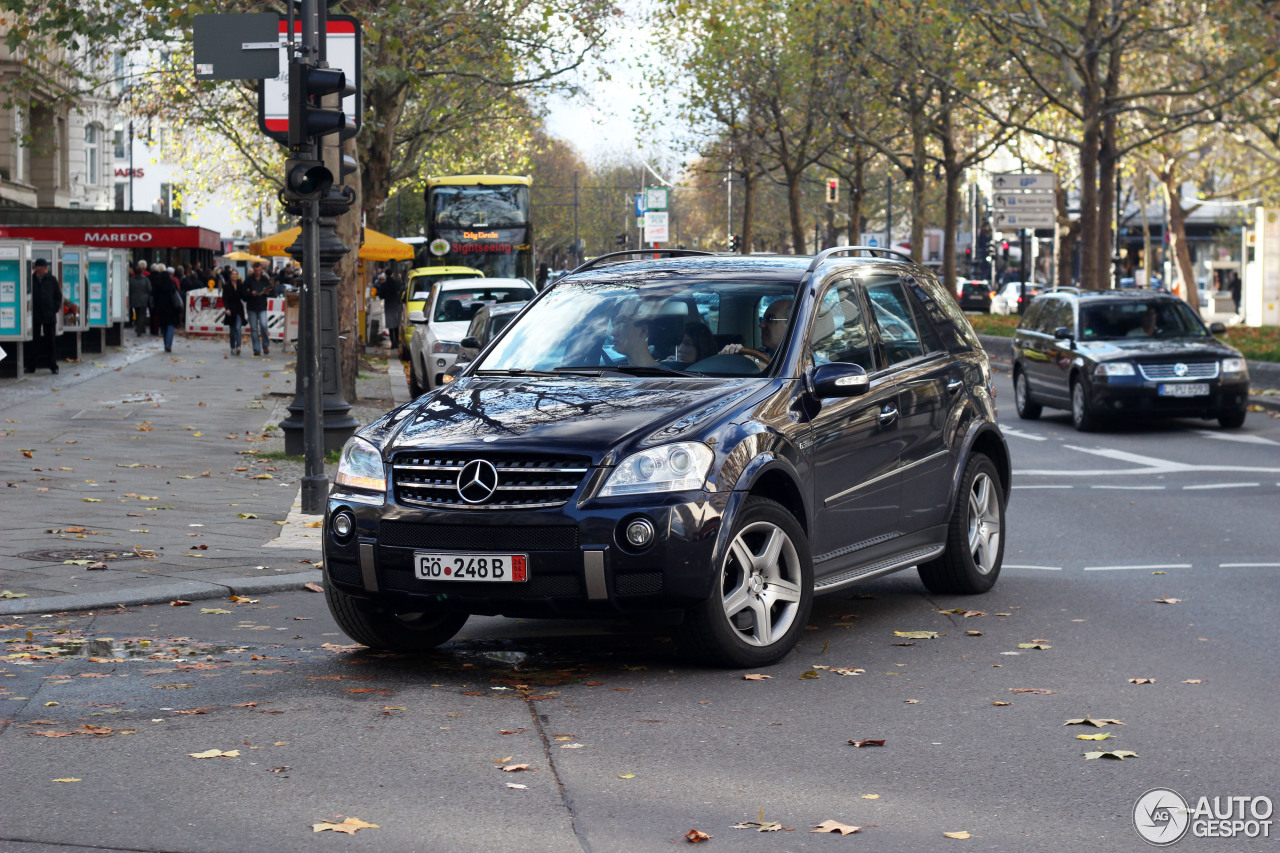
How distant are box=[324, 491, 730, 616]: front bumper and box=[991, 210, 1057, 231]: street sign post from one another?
31.9 meters

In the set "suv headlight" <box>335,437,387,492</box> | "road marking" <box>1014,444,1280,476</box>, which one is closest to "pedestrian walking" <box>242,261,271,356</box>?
"road marking" <box>1014,444,1280,476</box>

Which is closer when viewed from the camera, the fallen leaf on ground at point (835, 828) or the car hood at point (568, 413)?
the fallen leaf on ground at point (835, 828)

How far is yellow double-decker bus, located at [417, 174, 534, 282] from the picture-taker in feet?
144

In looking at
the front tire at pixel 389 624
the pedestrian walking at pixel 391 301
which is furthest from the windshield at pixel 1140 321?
the pedestrian walking at pixel 391 301

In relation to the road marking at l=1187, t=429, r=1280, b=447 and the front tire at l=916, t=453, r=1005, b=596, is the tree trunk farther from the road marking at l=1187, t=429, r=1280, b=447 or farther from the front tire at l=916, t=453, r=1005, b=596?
the front tire at l=916, t=453, r=1005, b=596

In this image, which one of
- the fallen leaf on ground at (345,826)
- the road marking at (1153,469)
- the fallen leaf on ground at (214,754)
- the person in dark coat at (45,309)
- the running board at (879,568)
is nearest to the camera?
the fallen leaf on ground at (345,826)

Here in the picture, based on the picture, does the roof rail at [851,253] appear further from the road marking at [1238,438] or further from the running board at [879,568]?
the road marking at [1238,438]

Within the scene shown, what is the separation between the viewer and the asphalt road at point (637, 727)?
4820 mm

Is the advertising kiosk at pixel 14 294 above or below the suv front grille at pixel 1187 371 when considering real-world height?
above

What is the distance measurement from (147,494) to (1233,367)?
1179cm

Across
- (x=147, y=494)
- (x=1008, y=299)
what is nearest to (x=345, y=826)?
(x=147, y=494)

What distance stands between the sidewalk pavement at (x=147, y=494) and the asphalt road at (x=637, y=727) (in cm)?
69

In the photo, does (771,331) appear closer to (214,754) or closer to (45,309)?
(214,754)

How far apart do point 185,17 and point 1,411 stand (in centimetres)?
493
